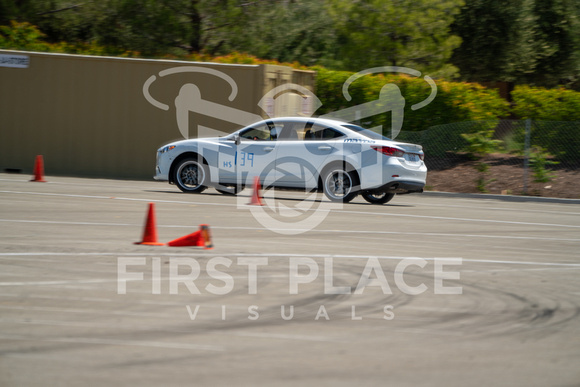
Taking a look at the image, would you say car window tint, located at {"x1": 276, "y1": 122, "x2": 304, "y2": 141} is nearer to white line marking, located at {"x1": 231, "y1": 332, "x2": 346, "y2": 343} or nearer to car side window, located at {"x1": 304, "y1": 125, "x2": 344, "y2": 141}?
car side window, located at {"x1": 304, "y1": 125, "x2": 344, "y2": 141}

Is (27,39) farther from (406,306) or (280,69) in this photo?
(406,306)

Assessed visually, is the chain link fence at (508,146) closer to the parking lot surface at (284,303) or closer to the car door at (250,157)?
the car door at (250,157)

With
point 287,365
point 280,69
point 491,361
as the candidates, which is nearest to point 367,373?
point 287,365

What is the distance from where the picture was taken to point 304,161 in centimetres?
1522

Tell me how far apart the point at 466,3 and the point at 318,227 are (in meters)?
20.5

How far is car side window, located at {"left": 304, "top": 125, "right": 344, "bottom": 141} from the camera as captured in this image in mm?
15194

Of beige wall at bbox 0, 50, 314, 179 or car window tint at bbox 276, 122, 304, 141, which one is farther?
beige wall at bbox 0, 50, 314, 179

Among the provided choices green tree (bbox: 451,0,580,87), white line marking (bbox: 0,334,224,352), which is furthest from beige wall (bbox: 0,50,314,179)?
white line marking (bbox: 0,334,224,352)

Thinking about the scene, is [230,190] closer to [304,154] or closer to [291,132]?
[291,132]

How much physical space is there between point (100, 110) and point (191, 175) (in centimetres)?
630

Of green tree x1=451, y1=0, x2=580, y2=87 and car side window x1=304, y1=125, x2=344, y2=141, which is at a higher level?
green tree x1=451, y1=0, x2=580, y2=87

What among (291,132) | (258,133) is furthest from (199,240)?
(258,133)

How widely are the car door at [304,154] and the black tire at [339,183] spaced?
23 cm

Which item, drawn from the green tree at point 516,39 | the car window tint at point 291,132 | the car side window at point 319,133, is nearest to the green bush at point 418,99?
the green tree at point 516,39
